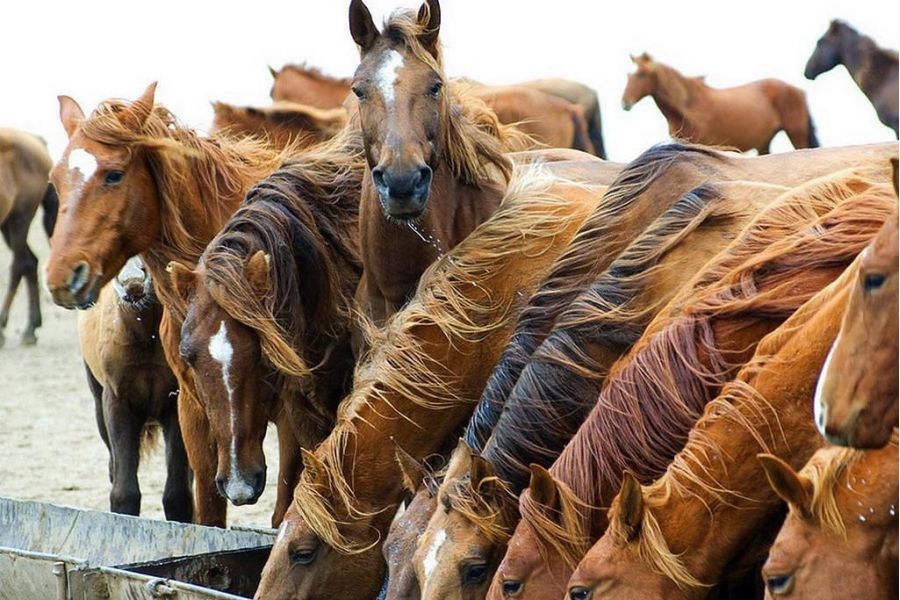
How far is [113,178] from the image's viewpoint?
4.48 m

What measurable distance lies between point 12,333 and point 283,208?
9329 millimetres

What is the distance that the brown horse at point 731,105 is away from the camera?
38.7ft

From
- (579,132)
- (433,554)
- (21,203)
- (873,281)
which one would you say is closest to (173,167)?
(433,554)

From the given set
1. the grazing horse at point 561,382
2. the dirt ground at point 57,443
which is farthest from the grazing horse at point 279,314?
the dirt ground at point 57,443

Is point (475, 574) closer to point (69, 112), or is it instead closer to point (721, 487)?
point (721, 487)

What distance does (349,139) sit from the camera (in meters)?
4.59

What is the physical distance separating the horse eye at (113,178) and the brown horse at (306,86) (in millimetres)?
4252

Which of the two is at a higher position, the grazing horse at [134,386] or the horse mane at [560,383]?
the horse mane at [560,383]

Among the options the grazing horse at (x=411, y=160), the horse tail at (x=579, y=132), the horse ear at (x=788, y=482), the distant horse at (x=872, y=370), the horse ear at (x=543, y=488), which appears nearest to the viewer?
the distant horse at (x=872, y=370)

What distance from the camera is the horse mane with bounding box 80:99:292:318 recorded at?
177 inches

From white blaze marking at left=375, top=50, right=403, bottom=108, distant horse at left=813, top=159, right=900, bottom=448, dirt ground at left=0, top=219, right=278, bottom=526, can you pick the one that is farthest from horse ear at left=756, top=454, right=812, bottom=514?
dirt ground at left=0, top=219, right=278, bottom=526

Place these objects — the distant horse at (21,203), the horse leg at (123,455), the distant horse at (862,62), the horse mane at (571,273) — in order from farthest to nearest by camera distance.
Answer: the distant horse at (21,203), the distant horse at (862,62), the horse leg at (123,455), the horse mane at (571,273)

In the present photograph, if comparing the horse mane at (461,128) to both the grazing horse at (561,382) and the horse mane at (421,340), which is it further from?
the grazing horse at (561,382)

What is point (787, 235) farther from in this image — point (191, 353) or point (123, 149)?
point (123, 149)
